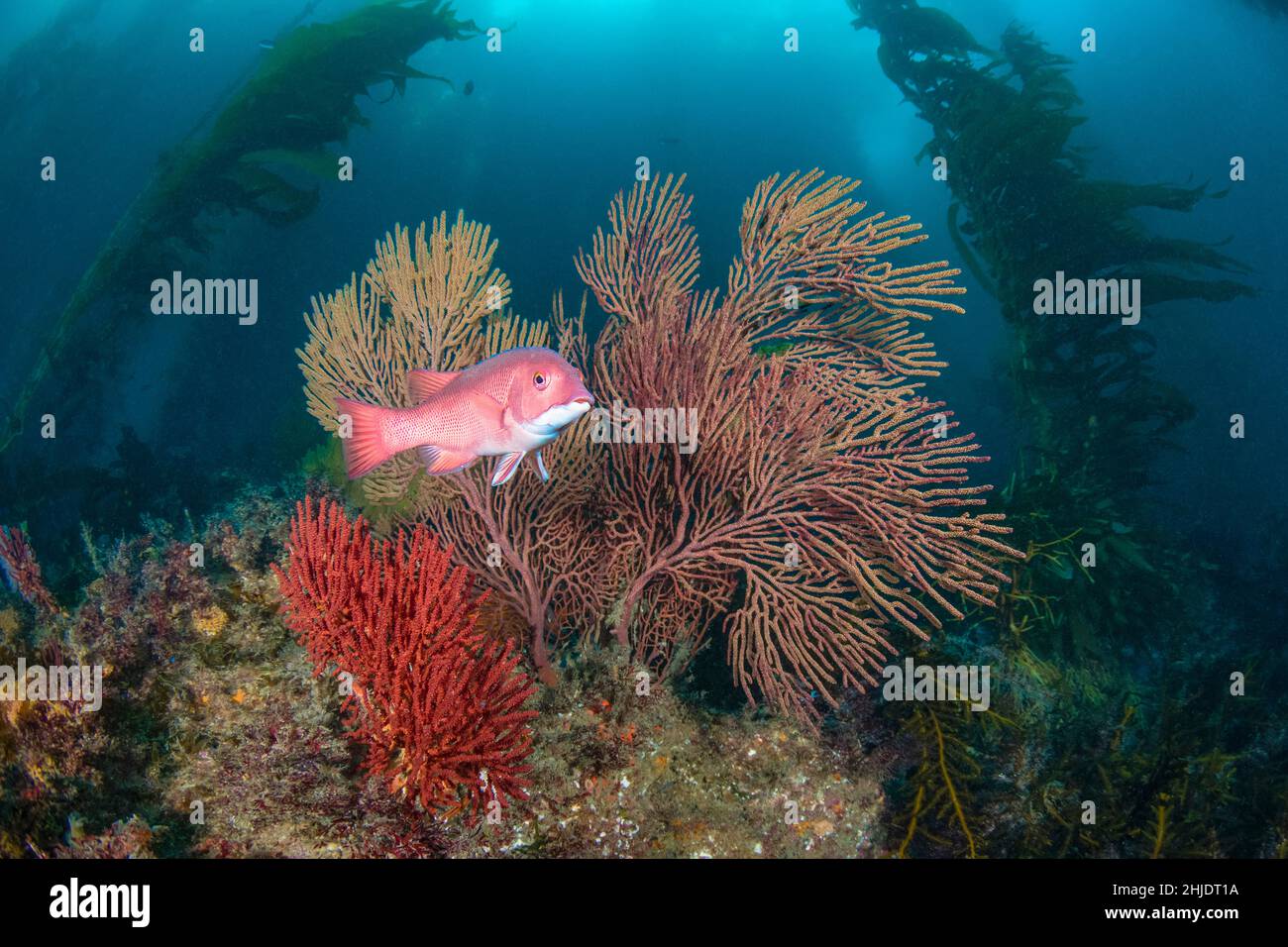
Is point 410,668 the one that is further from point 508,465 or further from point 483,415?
point 483,415

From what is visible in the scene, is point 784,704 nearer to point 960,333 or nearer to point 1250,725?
point 1250,725

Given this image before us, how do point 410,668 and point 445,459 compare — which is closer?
point 410,668

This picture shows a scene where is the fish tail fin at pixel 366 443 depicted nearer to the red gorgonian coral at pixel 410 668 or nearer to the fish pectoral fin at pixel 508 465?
the red gorgonian coral at pixel 410 668

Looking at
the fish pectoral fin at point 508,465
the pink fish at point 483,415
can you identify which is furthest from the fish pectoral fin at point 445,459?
the fish pectoral fin at point 508,465

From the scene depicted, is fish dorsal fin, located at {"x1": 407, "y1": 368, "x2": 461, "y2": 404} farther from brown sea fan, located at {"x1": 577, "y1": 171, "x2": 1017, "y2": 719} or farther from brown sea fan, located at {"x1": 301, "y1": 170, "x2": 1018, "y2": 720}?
brown sea fan, located at {"x1": 577, "y1": 171, "x2": 1017, "y2": 719}

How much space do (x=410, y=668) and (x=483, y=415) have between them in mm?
1148

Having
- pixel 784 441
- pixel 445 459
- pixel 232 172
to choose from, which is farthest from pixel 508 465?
pixel 232 172

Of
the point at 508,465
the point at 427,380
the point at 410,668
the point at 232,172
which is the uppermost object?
the point at 232,172

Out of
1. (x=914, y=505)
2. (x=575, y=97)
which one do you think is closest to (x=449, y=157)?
(x=575, y=97)

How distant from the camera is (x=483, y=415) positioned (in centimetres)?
255

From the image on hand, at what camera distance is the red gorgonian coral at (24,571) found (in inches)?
164

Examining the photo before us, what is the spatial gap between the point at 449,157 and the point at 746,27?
1246 inches

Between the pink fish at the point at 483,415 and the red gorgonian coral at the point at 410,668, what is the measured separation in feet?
1.22

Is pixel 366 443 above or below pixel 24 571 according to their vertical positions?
above
